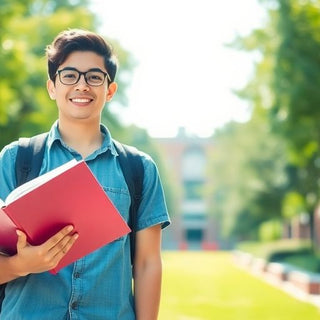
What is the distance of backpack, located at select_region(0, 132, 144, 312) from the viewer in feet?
8.21

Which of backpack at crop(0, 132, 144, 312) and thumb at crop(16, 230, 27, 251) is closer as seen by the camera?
thumb at crop(16, 230, 27, 251)

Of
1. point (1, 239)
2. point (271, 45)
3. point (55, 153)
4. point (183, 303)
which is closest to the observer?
point (1, 239)

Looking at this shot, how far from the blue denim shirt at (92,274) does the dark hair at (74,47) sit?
0.78ft

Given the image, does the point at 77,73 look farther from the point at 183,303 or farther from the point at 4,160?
the point at 183,303

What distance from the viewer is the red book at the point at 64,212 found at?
2219 millimetres

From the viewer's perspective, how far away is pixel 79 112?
2.61m

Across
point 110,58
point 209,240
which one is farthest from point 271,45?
point 209,240

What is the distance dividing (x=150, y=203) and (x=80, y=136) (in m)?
0.34

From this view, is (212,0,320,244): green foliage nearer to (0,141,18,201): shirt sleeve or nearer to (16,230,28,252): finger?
(0,141,18,201): shirt sleeve

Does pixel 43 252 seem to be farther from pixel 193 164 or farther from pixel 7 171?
pixel 193 164

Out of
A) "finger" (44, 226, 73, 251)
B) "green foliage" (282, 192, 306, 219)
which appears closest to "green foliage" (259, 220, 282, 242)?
"green foliage" (282, 192, 306, 219)

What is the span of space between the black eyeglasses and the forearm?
66 centimetres

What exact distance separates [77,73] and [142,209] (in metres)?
0.52

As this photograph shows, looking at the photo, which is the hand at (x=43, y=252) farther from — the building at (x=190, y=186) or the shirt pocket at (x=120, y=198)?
the building at (x=190, y=186)
